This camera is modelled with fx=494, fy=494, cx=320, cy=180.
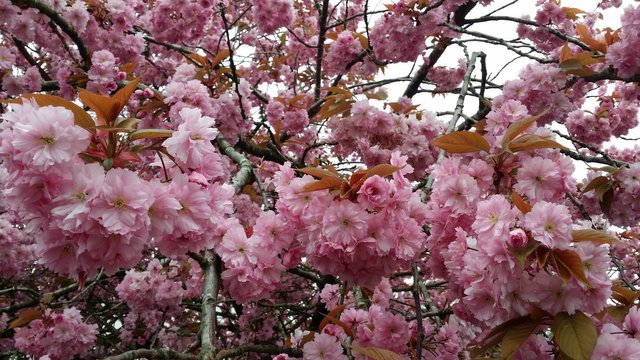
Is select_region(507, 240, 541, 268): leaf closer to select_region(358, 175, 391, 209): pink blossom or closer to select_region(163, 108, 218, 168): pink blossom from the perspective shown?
select_region(358, 175, 391, 209): pink blossom

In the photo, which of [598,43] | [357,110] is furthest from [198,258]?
[598,43]

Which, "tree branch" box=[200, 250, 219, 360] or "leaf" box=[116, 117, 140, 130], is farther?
"tree branch" box=[200, 250, 219, 360]

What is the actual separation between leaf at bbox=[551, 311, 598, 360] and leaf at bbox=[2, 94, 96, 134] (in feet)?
4.54

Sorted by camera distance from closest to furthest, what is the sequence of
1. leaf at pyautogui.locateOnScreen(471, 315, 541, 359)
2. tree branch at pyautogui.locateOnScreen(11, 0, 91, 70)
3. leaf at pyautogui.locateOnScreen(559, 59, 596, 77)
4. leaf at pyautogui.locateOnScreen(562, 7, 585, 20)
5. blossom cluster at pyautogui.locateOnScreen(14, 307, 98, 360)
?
leaf at pyautogui.locateOnScreen(471, 315, 541, 359) < leaf at pyautogui.locateOnScreen(559, 59, 596, 77) < tree branch at pyautogui.locateOnScreen(11, 0, 91, 70) < blossom cluster at pyautogui.locateOnScreen(14, 307, 98, 360) < leaf at pyautogui.locateOnScreen(562, 7, 585, 20)

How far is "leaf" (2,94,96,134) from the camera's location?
1.36 m

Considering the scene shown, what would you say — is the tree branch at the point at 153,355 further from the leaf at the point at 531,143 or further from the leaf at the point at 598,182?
the leaf at the point at 598,182

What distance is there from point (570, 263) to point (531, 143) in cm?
42

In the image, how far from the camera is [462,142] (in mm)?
1691

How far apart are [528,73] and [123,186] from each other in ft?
7.94

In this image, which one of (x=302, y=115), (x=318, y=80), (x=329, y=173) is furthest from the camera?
(x=318, y=80)

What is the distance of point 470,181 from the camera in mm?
1618

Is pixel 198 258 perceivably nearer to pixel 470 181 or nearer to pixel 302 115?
pixel 470 181

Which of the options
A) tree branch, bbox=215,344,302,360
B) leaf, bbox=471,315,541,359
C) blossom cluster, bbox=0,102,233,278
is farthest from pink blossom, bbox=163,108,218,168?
leaf, bbox=471,315,541,359

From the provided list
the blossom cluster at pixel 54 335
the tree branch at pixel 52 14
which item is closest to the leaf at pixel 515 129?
the tree branch at pixel 52 14
